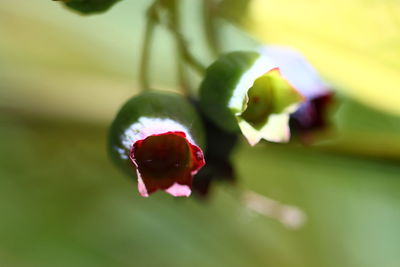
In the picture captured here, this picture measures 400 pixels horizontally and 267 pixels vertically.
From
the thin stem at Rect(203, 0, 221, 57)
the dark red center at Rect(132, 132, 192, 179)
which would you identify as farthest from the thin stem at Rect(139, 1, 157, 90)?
the dark red center at Rect(132, 132, 192, 179)

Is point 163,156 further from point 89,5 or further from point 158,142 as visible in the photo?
point 89,5

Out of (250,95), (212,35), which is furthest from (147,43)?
(250,95)

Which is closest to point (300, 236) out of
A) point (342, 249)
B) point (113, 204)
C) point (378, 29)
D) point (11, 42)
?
point (342, 249)

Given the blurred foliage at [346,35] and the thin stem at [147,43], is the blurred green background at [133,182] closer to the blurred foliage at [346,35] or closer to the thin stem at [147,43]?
the blurred foliage at [346,35]

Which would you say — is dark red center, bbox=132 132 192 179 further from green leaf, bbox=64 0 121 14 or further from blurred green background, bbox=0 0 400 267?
blurred green background, bbox=0 0 400 267

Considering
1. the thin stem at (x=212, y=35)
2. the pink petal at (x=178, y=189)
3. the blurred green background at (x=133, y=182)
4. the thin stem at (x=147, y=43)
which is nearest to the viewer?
the pink petal at (x=178, y=189)

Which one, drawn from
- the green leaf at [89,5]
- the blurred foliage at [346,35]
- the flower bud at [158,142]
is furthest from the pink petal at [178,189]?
the blurred foliage at [346,35]
